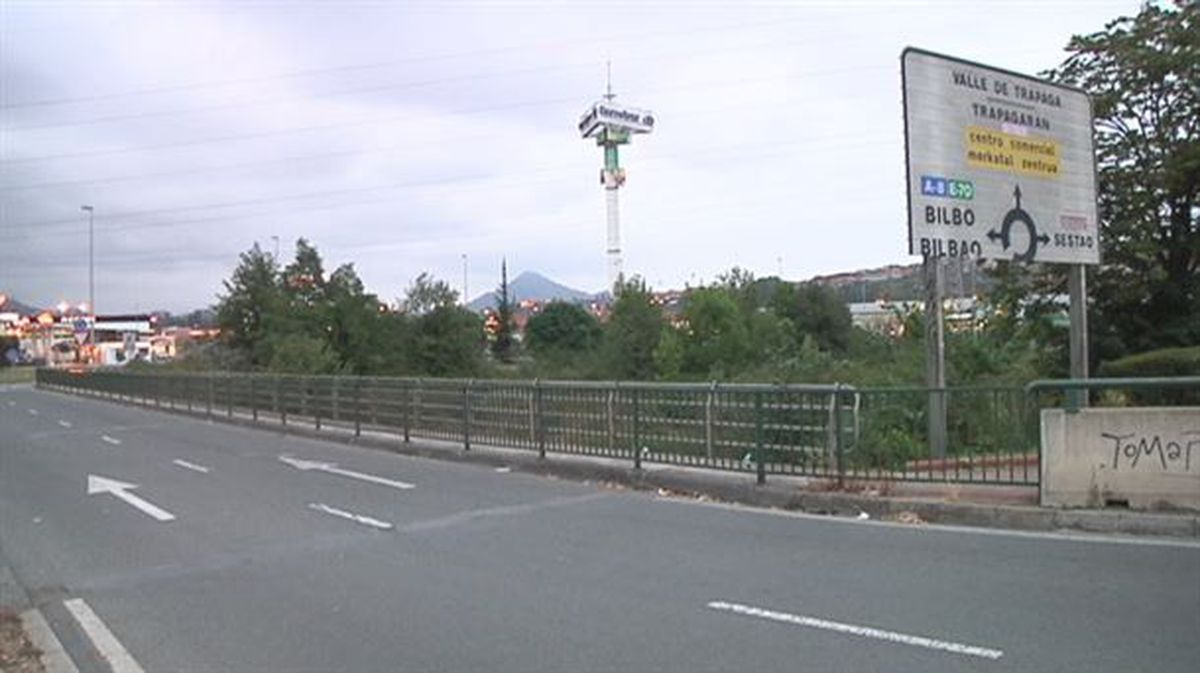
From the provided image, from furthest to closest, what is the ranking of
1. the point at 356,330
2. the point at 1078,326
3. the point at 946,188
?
the point at 356,330, the point at 1078,326, the point at 946,188

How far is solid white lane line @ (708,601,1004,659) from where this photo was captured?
583 cm

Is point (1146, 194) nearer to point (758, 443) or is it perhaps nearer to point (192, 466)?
point (758, 443)

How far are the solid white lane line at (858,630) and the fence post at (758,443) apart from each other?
511cm

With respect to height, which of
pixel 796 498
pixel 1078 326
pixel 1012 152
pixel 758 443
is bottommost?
pixel 796 498

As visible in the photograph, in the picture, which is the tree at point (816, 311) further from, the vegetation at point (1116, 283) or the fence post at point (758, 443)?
the fence post at point (758, 443)

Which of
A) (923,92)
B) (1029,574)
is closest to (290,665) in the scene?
Answer: (1029,574)

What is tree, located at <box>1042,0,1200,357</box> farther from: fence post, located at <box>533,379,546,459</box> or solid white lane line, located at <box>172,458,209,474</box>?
solid white lane line, located at <box>172,458,209,474</box>

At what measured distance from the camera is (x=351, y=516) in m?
11.7

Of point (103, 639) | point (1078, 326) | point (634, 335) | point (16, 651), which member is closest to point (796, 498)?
point (1078, 326)

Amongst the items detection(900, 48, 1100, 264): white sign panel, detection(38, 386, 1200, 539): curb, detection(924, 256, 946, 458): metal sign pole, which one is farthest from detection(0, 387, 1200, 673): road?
detection(900, 48, 1100, 264): white sign panel

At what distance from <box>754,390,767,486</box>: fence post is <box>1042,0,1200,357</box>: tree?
15.6 metres

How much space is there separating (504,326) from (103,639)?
114734 millimetres

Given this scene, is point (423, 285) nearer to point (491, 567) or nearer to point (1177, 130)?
point (1177, 130)

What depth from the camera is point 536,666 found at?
588 centimetres
